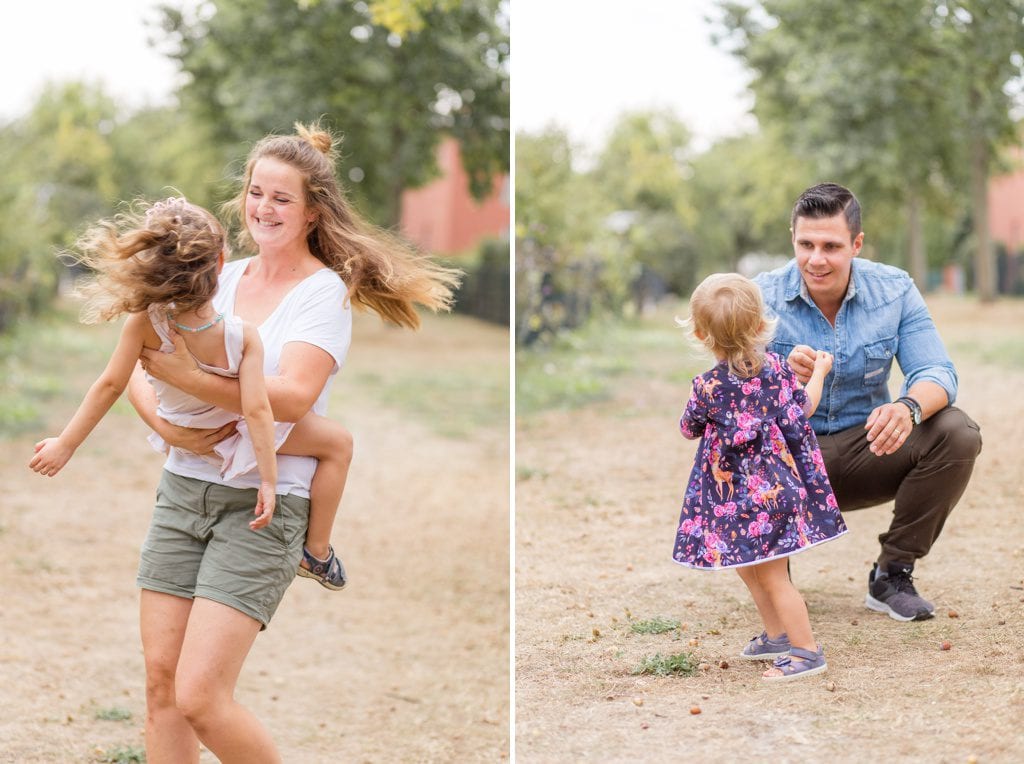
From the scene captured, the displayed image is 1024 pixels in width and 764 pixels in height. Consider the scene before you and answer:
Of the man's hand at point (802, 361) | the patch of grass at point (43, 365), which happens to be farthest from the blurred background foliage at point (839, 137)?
the man's hand at point (802, 361)

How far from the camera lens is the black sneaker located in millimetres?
4449

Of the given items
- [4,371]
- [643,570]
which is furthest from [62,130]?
[643,570]

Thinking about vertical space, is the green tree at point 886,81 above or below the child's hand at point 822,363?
above

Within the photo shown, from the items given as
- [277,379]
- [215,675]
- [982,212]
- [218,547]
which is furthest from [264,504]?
[982,212]

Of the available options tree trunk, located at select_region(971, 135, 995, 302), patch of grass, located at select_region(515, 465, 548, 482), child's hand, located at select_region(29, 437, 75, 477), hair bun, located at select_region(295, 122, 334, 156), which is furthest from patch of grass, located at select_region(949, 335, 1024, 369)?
child's hand, located at select_region(29, 437, 75, 477)

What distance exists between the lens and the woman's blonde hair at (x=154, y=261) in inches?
113

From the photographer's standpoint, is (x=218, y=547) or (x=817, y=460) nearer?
(x=218, y=547)

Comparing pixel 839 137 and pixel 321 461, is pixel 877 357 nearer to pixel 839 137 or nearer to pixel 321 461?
pixel 321 461

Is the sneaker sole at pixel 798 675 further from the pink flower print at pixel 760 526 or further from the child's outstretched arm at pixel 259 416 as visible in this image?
the child's outstretched arm at pixel 259 416

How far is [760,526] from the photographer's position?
150 inches

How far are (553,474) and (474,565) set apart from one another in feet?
3.44

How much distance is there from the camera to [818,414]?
461 cm

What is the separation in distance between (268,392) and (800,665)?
76.3 inches

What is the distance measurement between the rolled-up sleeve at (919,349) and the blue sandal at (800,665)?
3.56 feet
